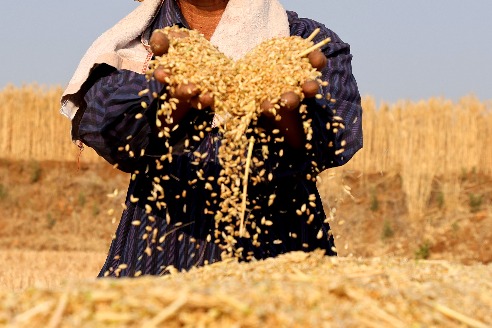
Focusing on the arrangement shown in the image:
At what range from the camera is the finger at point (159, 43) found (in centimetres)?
288

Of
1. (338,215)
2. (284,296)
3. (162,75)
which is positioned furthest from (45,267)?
(284,296)

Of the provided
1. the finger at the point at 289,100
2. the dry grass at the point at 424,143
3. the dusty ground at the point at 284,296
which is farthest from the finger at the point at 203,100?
the dry grass at the point at 424,143

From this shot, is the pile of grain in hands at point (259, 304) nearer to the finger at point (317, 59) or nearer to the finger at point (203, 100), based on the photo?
the finger at point (203, 100)

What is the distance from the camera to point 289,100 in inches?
110

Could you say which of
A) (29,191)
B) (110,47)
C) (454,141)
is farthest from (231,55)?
(29,191)

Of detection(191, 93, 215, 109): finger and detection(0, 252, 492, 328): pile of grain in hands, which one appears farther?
detection(191, 93, 215, 109): finger

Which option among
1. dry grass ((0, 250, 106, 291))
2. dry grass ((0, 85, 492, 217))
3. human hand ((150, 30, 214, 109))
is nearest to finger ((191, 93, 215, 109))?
human hand ((150, 30, 214, 109))

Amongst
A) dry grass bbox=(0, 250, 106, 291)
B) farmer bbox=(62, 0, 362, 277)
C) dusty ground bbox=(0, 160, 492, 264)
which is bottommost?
dry grass bbox=(0, 250, 106, 291)

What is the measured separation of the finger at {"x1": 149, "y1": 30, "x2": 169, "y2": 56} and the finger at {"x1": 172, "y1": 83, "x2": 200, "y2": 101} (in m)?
0.17

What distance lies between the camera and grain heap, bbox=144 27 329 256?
2.84 meters

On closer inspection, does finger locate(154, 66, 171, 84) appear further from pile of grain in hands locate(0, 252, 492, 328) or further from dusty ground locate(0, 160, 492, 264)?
dusty ground locate(0, 160, 492, 264)

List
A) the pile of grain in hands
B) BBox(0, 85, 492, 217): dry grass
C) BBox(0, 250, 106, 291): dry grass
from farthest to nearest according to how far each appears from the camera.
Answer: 1. BBox(0, 85, 492, 217): dry grass
2. BBox(0, 250, 106, 291): dry grass
3. the pile of grain in hands

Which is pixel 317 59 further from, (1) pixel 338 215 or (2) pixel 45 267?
(1) pixel 338 215

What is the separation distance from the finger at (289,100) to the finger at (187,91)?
28 centimetres
